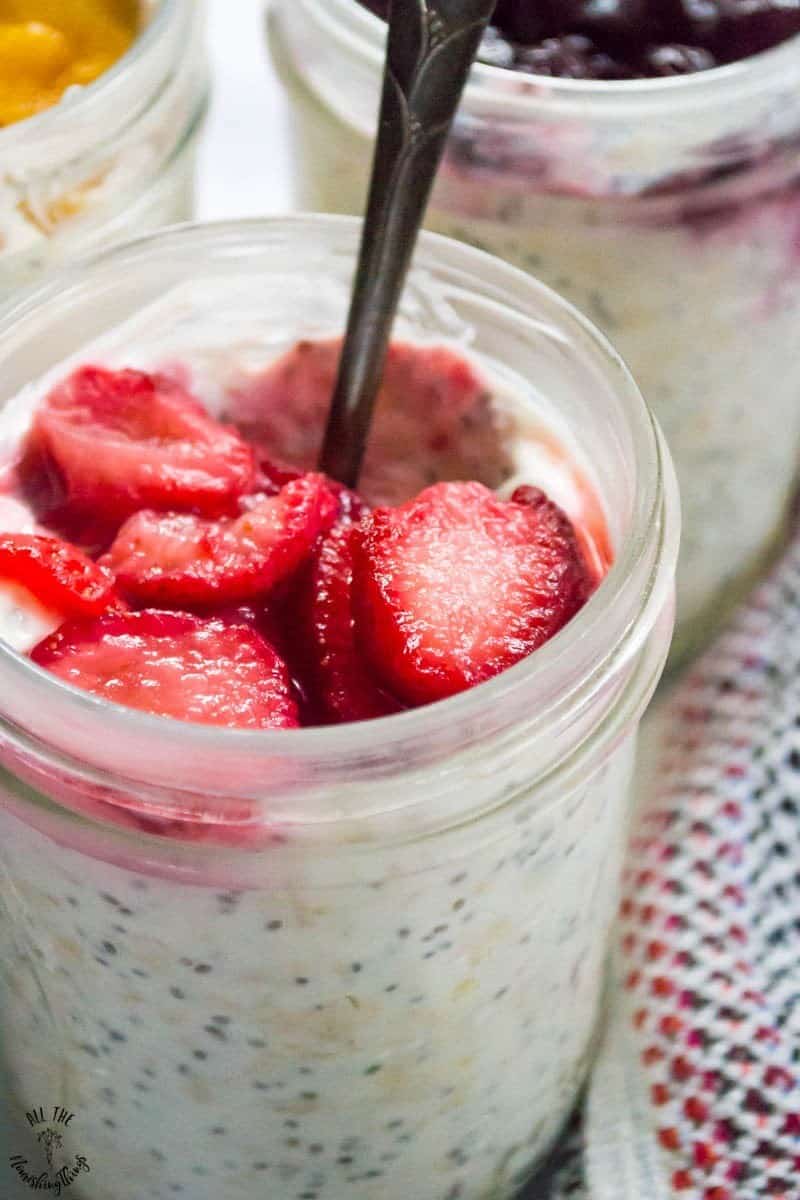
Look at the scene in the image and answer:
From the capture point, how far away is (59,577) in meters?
0.79

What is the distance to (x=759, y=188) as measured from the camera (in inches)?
42.5

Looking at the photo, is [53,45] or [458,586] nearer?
[458,586]

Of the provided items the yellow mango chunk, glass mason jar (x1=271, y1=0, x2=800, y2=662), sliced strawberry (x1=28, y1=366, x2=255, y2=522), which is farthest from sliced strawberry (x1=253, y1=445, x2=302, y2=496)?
the yellow mango chunk

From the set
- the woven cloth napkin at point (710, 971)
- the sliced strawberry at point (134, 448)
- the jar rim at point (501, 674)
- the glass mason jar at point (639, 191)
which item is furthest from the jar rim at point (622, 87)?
the woven cloth napkin at point (710, 971)

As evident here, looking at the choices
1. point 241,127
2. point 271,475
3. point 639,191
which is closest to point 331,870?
point 271,475

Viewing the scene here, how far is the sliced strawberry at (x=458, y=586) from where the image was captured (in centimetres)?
77

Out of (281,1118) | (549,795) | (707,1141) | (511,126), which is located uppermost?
(511,126)

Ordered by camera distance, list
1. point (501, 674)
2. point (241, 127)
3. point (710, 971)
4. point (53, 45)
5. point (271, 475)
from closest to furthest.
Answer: point (501, 674) → point (271, 475) → point (710, 971) → point (53, 45) → point (241, 127)

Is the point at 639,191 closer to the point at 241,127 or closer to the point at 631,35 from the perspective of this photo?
the point at 631,35

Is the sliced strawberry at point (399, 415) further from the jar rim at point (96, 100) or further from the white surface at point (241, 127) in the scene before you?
the white surface at point (241, 127)

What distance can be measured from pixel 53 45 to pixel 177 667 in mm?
598

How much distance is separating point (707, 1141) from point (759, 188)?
614 mm

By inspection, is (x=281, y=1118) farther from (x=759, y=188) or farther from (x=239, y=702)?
(x=759, y=188)

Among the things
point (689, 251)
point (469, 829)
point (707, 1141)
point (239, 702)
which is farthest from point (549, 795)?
point (689, 251)
